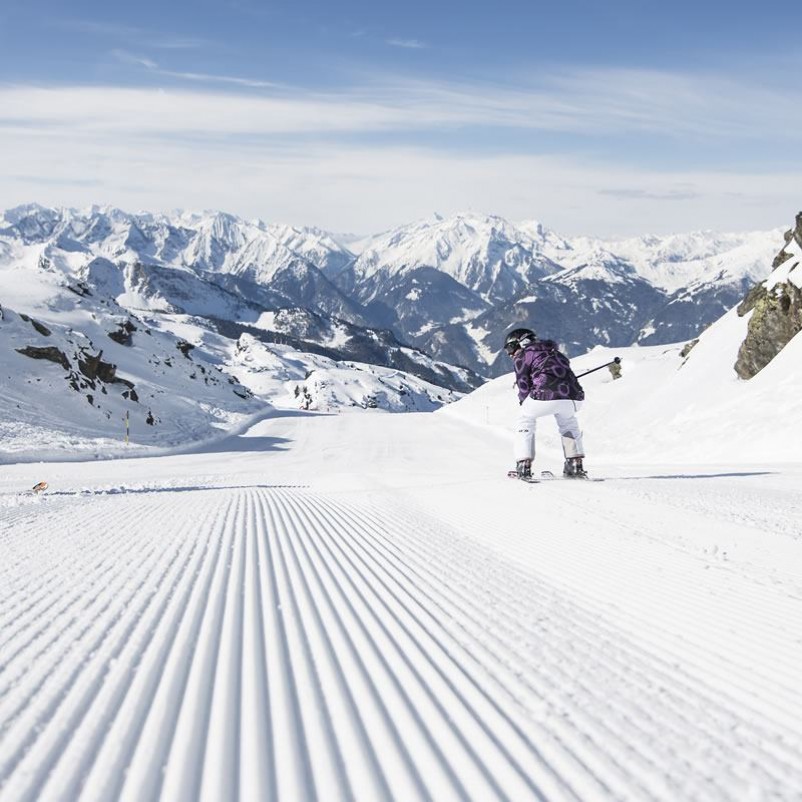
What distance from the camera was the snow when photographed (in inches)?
108

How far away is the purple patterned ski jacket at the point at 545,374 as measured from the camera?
1316 cm

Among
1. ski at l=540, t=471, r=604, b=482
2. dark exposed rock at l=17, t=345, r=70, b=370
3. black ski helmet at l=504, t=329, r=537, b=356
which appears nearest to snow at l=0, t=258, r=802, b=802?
ski at l=540, t=471, r=604, b=482

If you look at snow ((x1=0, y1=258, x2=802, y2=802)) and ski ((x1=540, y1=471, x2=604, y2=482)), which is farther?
ski ((x1=540, y1=471, x2=604, y2=482))

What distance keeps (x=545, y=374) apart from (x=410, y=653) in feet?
32.1

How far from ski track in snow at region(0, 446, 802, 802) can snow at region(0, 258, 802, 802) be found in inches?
0.6

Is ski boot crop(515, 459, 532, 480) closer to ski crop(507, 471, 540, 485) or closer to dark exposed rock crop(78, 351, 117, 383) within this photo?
ski crop(507, 471, 540, 485)

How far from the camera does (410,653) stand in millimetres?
4035

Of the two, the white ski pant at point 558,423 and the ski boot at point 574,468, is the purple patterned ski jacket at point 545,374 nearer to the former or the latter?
the white ski pant at point 558,423

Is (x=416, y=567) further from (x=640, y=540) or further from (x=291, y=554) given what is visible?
(x=640, y=540)

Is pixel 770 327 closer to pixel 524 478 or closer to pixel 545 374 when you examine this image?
pixel 545 374

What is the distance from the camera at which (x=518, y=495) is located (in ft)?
36.3

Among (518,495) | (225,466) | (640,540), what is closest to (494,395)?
(225,466)

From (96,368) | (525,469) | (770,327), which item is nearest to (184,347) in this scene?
(96,368)

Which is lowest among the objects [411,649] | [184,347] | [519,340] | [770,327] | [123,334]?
[411,649]
